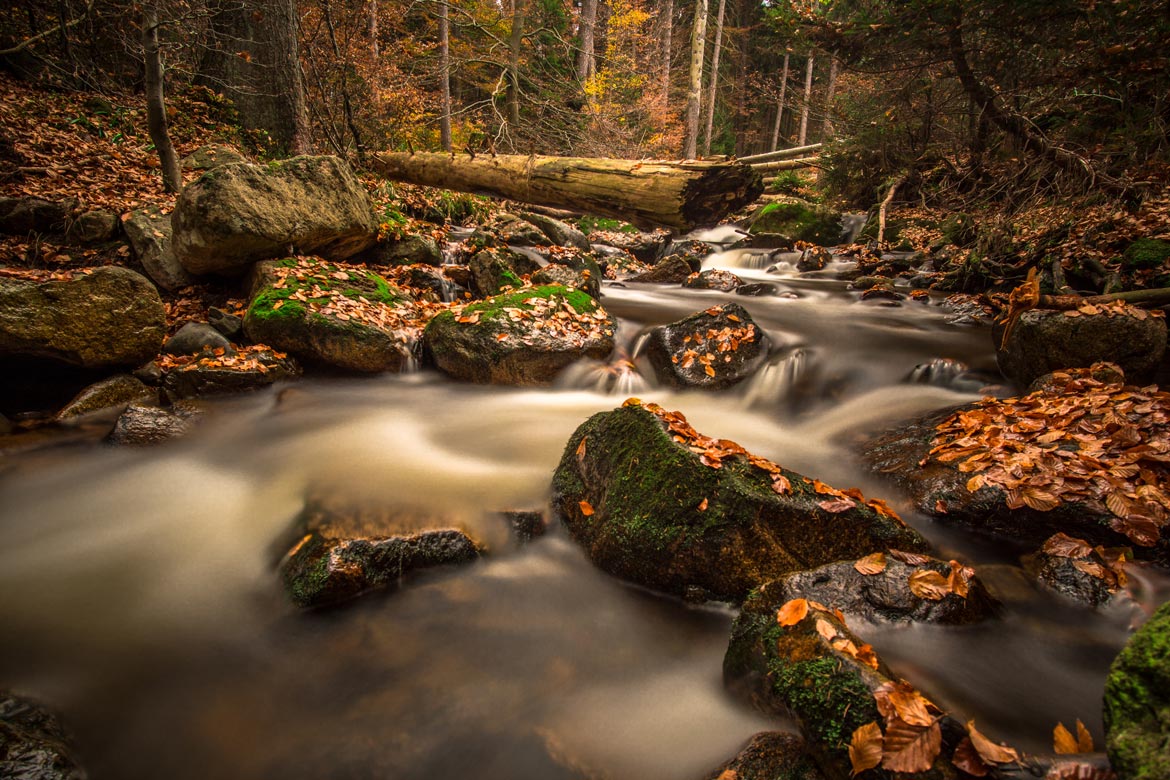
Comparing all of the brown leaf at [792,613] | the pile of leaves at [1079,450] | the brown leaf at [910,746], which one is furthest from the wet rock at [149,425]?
the pile of leaves at [1079,450]

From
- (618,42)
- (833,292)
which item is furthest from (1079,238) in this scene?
(618,42)

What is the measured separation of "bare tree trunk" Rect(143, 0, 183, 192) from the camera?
5.75 metres

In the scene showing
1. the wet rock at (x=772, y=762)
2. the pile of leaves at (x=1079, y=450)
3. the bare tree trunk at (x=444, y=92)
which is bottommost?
the wet rock at (x=772, y=762)

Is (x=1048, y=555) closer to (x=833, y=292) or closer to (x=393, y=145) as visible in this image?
(x=833, y=292)

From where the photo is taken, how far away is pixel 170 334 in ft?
19.5

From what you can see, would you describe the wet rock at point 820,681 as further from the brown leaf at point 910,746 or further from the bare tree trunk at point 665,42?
the bare tree trunk at point 665,42

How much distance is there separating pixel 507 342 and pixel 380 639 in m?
3.98

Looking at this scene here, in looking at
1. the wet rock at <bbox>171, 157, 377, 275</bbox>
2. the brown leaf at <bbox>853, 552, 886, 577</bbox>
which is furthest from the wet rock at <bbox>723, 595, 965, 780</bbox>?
the wet rock at <bbox>171, 157, 377, 275</bbox>

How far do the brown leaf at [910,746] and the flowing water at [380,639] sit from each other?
0.75m

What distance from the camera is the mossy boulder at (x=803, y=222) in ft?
45.8

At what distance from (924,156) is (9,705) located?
16022mm

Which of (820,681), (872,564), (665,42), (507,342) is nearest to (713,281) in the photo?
(507,342)

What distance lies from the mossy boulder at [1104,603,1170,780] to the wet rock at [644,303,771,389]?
16.3 ft

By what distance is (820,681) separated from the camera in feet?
6.23
